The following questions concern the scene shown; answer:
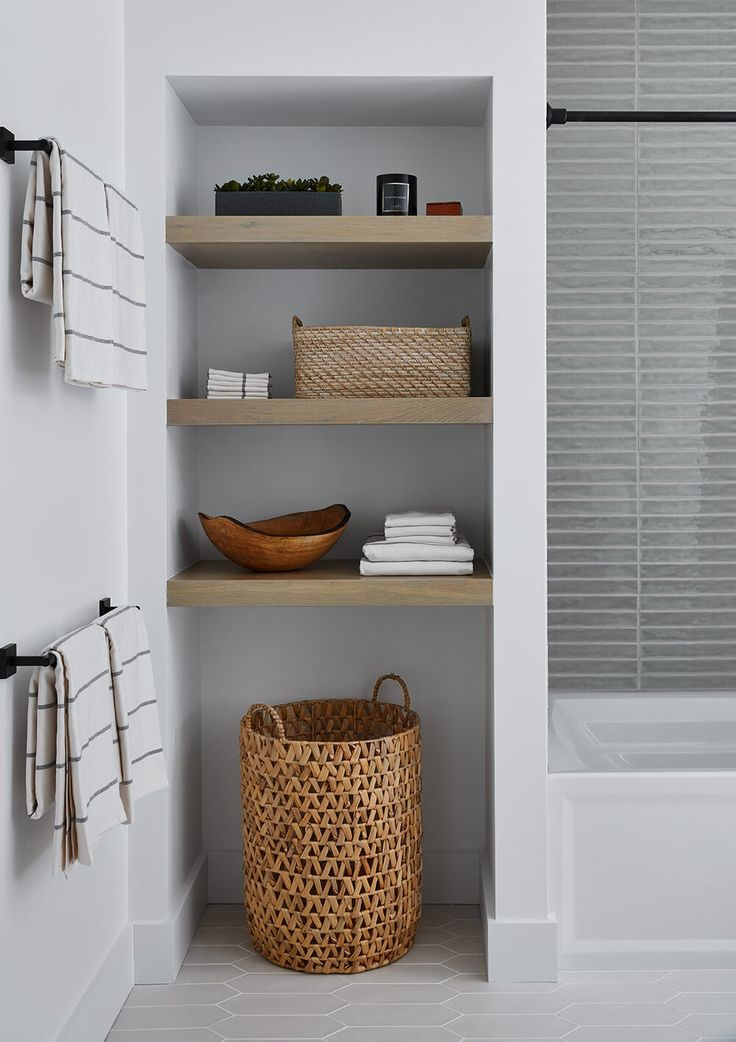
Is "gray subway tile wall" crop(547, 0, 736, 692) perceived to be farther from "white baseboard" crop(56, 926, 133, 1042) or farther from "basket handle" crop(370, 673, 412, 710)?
"white baseboard" crop(56, 926, 133, 1042)

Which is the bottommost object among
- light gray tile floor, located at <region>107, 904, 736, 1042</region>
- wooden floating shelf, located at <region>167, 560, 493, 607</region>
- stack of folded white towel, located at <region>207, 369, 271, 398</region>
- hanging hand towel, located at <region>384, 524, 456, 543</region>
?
light gray tile floor, located at <region>107, 904, 736, 1042</region>

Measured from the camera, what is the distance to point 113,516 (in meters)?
2.20

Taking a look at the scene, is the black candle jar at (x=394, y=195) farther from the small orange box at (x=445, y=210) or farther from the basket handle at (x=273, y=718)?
the basket handle at (x=273, y=718)

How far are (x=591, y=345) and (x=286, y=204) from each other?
1.01 m

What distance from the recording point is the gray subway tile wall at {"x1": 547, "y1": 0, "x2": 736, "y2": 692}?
2.88 metres

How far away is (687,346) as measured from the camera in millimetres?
2920

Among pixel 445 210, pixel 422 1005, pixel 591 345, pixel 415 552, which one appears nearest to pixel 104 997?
pixel 422 1005

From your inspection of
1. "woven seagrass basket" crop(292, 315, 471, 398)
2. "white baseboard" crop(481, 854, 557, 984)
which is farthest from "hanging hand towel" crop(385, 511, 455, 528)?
"white baseboard" crop(481, 854, 557, 984)

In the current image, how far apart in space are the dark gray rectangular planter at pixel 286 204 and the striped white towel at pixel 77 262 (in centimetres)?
49

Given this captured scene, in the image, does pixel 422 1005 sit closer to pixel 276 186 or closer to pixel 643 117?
pixel 276 186

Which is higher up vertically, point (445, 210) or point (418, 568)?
point (445, 210)

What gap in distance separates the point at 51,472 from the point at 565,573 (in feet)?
5.30

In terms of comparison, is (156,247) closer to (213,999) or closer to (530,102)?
(530,102)

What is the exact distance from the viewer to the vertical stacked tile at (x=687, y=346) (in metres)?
2.88
